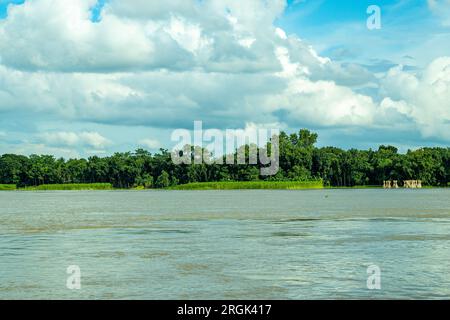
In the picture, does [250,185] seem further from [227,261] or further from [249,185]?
[227,261]

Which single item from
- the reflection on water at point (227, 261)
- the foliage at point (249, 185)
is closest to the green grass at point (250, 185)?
the foliage at point (249, 185)

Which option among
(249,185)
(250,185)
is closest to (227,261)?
(249,185)

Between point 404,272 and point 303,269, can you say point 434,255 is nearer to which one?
point 404,272

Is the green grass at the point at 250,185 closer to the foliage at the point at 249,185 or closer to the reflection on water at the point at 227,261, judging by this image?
the foliage at the point at 249,185

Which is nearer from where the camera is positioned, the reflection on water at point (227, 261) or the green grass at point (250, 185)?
the reflection on water at point (227, 261)

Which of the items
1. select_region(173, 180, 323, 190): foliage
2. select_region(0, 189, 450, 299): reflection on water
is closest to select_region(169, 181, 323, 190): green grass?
select_region(173, 180, 323, 190): foliage

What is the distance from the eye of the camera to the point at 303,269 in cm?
2330

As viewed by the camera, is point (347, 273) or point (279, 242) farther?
point (279, 242)

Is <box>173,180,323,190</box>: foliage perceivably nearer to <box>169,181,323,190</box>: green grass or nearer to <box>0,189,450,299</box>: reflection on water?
<box>169,181,323,190</box>: green grass

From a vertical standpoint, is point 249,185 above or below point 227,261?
above

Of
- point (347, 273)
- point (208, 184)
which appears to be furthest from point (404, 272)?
point (208, 184)
